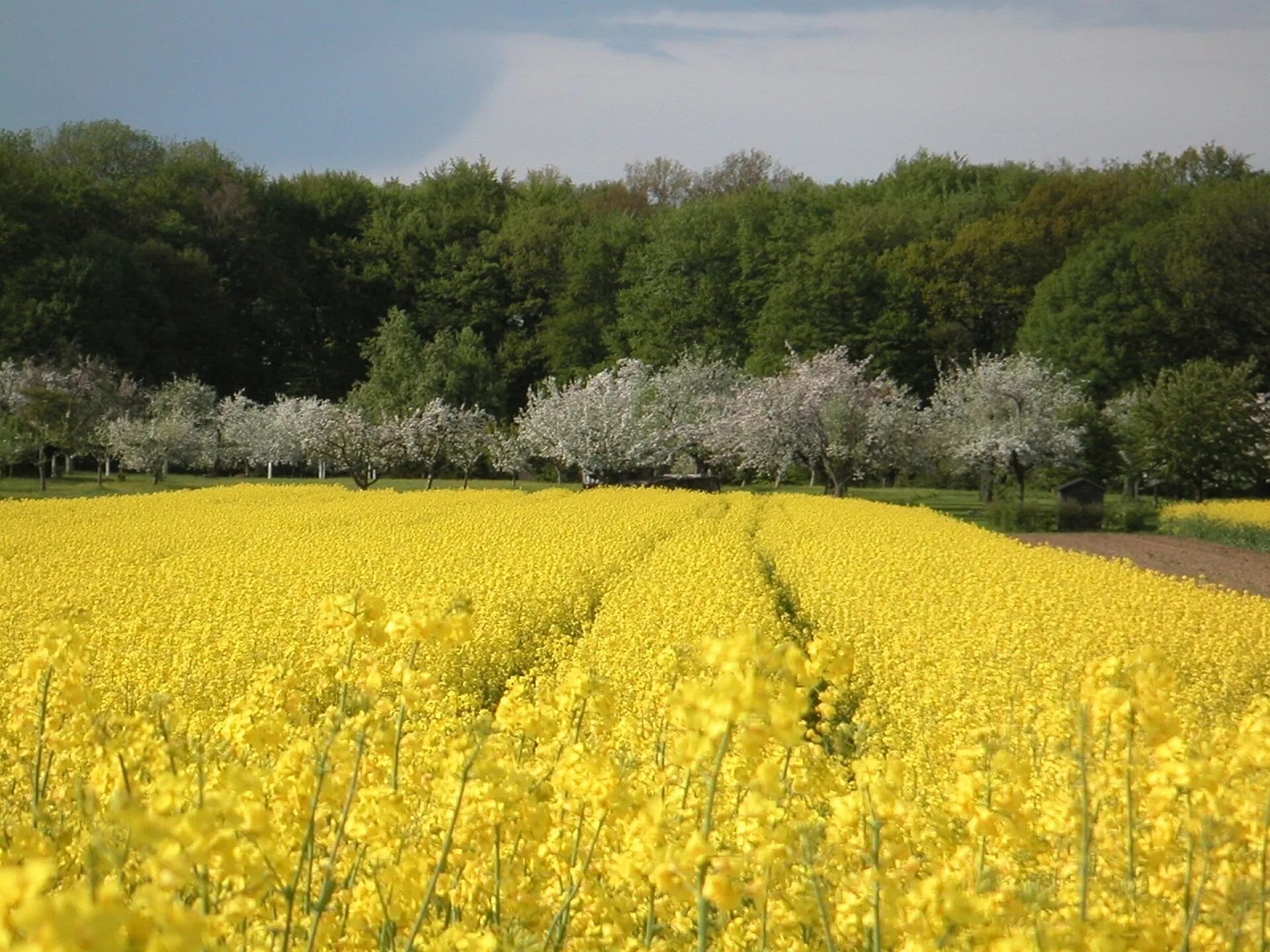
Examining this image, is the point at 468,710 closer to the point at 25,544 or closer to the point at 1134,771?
the point at 1134,771

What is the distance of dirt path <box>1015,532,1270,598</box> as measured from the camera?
18.9 meters

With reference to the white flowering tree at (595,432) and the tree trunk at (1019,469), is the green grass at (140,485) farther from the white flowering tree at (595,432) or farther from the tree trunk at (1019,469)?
the tree trunk at (1019,469)

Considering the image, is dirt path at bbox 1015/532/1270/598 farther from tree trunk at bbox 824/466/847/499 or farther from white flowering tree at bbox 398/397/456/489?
white flowering tree at bbox 398/397/456/489

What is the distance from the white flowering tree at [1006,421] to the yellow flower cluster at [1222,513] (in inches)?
278

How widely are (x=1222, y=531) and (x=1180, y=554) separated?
22.4 feet

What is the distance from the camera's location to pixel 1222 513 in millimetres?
31000

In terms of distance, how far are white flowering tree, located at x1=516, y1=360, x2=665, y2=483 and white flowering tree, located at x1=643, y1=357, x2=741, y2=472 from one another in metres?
0.77

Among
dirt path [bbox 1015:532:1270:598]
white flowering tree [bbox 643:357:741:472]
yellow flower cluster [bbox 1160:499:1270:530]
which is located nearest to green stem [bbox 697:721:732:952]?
dirt path [bbox 1015:532:1270:598]

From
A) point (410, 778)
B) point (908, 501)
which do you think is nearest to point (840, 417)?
point (908, 501)

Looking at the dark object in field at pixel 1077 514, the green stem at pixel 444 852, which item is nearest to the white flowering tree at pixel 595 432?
the dark object in field at pixel 1077 514

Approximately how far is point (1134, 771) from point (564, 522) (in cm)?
1663

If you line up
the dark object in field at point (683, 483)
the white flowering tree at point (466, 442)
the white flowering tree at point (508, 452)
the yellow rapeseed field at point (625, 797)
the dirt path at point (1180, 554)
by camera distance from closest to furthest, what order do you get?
the yellow rapeseed field at point (625, 797), the dirt path at point (1180, 554), the dark object in field at point (683, 483), the white flowering tree at point (466, 442), the white flowering tree at point (508, 452)

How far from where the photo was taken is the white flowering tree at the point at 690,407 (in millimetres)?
45844

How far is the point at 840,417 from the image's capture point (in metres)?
40.4
